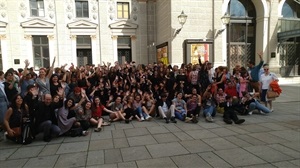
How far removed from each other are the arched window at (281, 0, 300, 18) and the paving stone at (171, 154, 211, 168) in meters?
19.0

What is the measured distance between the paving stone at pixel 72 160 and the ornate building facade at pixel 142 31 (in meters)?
10.6

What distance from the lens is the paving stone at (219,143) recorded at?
485 centimetres

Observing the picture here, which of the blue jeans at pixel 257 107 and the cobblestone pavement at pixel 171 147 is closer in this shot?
the cobblestone pavement at pixel 171 147

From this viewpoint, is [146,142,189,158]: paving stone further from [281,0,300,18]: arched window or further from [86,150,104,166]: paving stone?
[281,0,300,18]: arched window

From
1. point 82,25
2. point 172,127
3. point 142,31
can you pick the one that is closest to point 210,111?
point 172,127

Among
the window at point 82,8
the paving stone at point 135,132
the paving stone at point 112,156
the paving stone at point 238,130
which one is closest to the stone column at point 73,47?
the window at point 82,8

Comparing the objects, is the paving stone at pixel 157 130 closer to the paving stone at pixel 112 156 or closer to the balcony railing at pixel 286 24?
the paving stone at pixel 112 156

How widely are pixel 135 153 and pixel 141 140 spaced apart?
2.82 feet

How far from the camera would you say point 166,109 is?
7.73 m

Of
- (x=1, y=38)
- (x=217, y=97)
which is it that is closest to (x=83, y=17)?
(x=1, y=38)

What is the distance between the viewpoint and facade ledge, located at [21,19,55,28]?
53.2 feet

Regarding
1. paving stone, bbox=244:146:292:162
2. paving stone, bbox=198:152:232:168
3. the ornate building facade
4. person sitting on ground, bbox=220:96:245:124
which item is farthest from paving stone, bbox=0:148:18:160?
the ornate building facade

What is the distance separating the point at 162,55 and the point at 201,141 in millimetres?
11081

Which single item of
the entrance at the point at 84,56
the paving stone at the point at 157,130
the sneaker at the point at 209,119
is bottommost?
the paving stone at the point at 157,130
